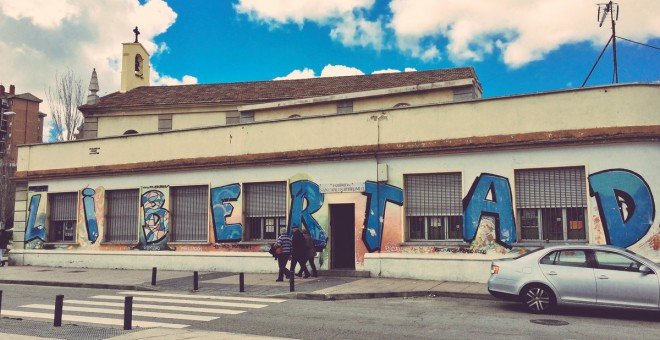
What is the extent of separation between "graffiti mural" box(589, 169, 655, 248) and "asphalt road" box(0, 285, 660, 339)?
3714 millimetres

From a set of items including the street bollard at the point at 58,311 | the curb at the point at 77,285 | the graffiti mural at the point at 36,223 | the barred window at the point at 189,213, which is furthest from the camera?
the graffiti mural at the point at 36,223

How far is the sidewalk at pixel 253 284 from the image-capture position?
13.1m

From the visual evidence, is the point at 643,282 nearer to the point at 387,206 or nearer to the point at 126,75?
the point at 387,206

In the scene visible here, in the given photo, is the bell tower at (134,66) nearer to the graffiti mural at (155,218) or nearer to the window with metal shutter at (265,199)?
the graffiti mural at (155,218)

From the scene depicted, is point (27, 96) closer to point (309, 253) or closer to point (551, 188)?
point (309, 253)

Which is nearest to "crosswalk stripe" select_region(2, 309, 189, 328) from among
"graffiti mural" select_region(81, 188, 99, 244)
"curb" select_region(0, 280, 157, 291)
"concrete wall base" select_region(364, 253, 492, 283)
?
"curb" select_region(0, 280, 157, 291)

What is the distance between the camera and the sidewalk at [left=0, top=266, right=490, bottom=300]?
13094 mm

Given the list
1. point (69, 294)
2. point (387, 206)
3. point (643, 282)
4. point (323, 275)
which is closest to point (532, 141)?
point (387, 206)

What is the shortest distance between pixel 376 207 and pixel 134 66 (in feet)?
73.5

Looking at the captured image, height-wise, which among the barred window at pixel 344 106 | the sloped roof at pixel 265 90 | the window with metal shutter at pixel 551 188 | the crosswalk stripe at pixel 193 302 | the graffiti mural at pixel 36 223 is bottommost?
the crosswalk stripe at pixel 193 302

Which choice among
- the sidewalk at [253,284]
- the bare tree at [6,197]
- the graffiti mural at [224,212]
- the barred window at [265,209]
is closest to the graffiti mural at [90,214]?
the sidewalk at [253,284]

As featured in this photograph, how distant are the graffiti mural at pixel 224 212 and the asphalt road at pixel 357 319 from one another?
5.88 metres

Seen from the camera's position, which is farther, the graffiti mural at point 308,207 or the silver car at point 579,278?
the graffiti mural at point 308,207

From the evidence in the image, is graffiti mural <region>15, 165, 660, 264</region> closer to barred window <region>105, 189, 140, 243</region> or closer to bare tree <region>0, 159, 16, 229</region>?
barred window <region>105, 189, 140, 243</region>
